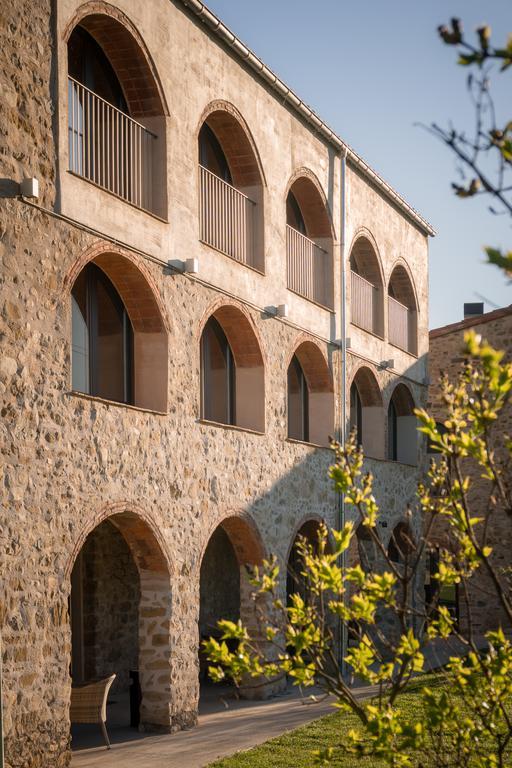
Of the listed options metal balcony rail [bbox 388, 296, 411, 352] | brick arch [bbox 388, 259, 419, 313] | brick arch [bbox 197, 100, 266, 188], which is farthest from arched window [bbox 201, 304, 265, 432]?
brick arch [bbox 388, 259, 419, 313]

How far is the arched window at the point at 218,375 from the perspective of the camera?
583 inches

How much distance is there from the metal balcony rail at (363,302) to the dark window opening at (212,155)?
407 centimetres

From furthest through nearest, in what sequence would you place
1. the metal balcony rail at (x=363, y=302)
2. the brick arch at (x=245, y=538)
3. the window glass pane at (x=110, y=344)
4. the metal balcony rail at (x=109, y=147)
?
the metal balcony rail at (x=363, y=302), the brick arch at (x=245, y=538), the window glass pane at (x=110, y=344), the metal balcony rail at (x=109, y=147)

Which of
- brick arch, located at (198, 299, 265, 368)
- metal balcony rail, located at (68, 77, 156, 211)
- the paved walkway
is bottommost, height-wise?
the paved walkway

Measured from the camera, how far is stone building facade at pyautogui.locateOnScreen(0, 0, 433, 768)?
386 inches

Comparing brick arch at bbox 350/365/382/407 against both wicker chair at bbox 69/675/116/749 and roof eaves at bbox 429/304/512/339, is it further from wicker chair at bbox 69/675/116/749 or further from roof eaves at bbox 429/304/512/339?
wicker chair at bbox 69/675/116/749

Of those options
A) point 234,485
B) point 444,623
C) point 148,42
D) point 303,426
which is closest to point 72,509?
point 234,485

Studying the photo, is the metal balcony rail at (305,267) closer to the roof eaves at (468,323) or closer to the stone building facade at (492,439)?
the stone building facade at (492,439)

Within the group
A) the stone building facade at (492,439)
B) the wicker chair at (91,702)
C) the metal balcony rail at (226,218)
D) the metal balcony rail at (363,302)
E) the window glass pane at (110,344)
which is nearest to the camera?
the wicker chair at (91,702)

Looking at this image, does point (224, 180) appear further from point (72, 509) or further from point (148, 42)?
point (72, 509)

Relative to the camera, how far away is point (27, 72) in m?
10.0

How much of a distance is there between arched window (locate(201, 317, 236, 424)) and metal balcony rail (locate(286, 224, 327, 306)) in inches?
61.9

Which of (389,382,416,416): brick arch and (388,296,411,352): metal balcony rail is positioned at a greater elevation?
(388,296,411,352): metal balcony rail

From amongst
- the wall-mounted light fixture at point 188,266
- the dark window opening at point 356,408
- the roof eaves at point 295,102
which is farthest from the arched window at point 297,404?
the wall-mounted light fixture at point 188,266
